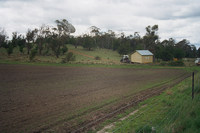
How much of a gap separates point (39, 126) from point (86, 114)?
231 centimetres

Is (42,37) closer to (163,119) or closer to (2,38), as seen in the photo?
(2,38)

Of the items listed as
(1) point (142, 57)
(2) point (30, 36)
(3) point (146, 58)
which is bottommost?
(3) point (146, 58)

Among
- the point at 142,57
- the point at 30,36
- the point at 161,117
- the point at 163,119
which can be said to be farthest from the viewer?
the point at 30,36

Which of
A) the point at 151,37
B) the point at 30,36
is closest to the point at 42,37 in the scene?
the point at 30,36

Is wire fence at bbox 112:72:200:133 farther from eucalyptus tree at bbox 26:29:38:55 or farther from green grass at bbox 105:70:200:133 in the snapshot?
eucalyptus tree at bbox 26:29:38:55

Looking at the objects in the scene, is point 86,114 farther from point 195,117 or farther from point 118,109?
point 195,117

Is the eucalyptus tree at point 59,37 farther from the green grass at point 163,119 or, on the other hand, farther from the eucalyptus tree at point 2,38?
the green grass at point 163,119

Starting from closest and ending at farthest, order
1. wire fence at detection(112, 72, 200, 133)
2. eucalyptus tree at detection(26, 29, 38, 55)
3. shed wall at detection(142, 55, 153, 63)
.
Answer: wire fence at detection(112, 72, 200, 133), shed wall at detection(142, 55, 153, 63), eucalyptus tree at detection(26, 29, 38, 55)

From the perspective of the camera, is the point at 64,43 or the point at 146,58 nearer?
the point at 146,58

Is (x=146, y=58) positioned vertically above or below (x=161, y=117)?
above

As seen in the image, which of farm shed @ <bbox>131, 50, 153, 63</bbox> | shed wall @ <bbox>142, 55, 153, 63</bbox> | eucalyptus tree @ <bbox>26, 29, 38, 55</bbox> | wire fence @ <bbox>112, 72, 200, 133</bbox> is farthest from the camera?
eucalyptus tree @ <bbox>26, 29, 38, 55</bbox>

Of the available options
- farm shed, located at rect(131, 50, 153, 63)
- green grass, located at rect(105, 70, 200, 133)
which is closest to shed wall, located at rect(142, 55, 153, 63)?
farm shed, located at rect(131, 50, 153, 63)

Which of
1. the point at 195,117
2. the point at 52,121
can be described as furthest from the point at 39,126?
the point at 195,117

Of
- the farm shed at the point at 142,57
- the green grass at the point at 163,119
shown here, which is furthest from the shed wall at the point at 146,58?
the green grass at the point at 163,119
